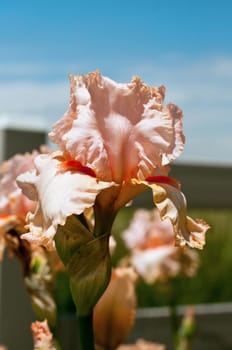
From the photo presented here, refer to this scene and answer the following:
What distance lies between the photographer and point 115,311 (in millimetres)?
1072

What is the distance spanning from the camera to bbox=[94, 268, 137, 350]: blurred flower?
1.05 m

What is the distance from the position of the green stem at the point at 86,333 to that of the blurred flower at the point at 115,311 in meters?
0.32

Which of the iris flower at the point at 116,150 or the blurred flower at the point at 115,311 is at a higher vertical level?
the iris flower at the point at 116,150

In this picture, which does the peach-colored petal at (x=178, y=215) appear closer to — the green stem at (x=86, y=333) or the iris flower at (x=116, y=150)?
the iris flower at (x=116, y=150)

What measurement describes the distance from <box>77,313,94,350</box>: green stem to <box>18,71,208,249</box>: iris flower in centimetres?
8

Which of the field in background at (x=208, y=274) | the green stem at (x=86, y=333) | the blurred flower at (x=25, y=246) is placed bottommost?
the field in background at (x=208, y=274)

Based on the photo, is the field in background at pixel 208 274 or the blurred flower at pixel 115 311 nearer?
the blurred flower at pixel 115 311

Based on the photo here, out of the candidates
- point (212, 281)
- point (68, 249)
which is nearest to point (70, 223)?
point (68, 249)

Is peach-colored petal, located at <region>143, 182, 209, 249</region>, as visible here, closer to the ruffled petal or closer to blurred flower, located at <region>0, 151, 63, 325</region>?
the ruffled petal

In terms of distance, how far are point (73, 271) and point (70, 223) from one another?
0.04 meters

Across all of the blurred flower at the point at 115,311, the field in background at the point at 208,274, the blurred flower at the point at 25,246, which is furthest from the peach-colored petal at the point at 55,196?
the field in background at the point at 208,274

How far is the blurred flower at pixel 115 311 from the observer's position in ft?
3.45

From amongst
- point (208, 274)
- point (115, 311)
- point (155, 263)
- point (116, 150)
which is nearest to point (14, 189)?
point (115, 311)

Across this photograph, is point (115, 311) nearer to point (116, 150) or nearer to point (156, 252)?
point (116, 150)
